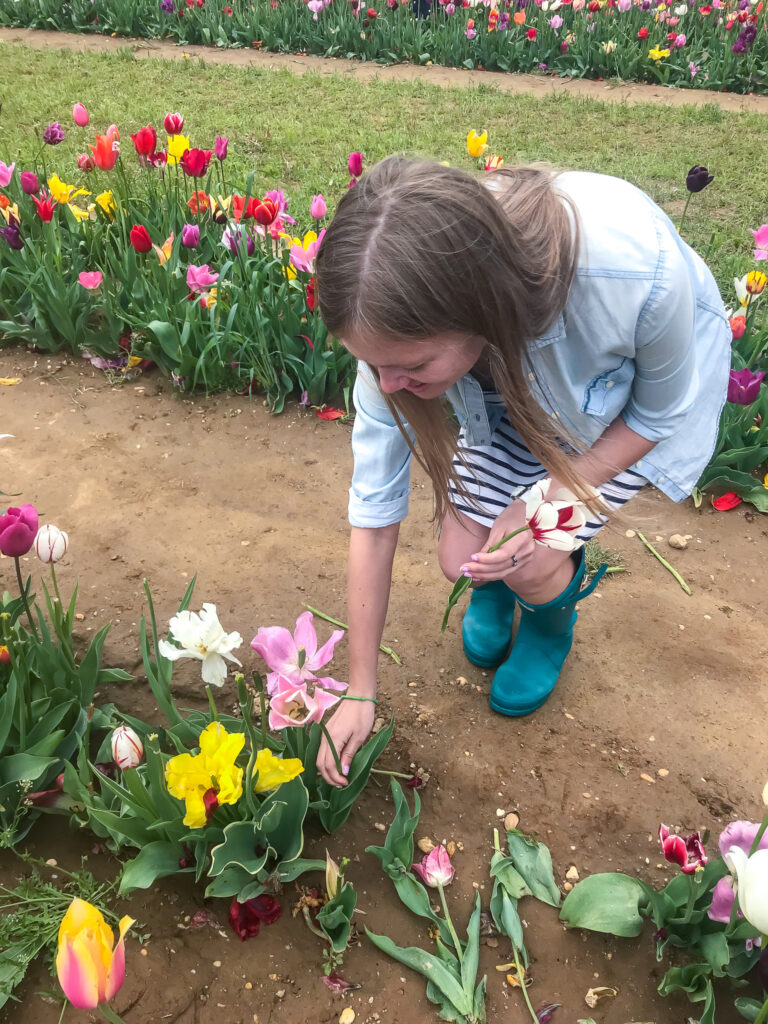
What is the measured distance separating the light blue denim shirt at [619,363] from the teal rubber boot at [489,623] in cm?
41

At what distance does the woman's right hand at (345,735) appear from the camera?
4.75 ft

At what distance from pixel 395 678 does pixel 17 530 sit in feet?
3.12

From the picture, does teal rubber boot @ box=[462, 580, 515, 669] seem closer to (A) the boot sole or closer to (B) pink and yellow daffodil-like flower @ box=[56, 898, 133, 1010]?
(A) the boot sole

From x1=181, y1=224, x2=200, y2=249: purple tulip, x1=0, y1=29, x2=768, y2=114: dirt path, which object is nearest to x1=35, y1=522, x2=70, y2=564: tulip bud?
x1=181, y1=224, x2=200, y2=249: purple tulip

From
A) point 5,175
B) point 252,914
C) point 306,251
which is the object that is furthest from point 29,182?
point 252,914

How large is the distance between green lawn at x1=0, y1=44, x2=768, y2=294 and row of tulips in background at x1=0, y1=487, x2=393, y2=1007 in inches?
121

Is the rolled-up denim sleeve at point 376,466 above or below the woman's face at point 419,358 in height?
below

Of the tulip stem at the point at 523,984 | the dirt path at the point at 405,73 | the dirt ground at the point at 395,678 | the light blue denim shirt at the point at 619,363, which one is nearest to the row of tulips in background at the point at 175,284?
the dirt ground at the point at 395,678

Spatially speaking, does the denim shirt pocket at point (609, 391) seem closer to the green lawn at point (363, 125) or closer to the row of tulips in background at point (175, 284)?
the row of tulips in background at point (175, 284)

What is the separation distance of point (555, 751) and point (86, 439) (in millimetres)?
1714

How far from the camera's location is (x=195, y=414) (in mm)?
2805

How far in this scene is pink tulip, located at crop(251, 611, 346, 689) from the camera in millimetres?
1188

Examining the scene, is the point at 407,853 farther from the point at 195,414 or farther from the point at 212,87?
the point at 212,87

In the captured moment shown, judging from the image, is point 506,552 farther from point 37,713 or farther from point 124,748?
point 37,713
